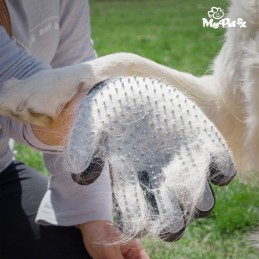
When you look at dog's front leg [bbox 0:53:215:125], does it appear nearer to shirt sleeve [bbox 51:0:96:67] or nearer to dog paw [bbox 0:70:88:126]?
dog paw [bbox 0:70:88:126]

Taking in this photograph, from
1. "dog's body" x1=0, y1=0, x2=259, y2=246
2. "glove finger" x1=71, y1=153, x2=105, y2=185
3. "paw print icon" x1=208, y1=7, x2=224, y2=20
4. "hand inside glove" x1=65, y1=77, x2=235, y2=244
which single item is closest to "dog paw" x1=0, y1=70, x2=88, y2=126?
"dog's body" x1=0, y1=0, x2=259, y2=246

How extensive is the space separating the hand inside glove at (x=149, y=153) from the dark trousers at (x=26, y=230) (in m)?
0.81

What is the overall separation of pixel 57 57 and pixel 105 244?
0.79 metres

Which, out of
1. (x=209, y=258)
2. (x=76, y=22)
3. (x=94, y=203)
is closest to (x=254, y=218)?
(x=209, y=258)

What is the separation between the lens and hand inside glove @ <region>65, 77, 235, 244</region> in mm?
1281

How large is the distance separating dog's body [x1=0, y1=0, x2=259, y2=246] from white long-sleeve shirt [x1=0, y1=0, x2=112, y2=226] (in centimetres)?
30

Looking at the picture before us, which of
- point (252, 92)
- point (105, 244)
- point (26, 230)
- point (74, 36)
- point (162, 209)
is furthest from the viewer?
point (74, 36)

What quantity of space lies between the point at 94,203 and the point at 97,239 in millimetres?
142

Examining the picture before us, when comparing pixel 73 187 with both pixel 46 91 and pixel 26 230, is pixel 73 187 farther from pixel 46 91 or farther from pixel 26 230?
pixel 46 91

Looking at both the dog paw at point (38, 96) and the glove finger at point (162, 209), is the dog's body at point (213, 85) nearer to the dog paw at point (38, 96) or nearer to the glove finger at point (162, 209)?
the dog paw at point (38, 96)

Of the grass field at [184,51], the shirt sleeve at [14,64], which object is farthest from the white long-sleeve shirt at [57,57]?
the grass field at [184,51]

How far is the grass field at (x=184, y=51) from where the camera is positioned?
8.25ft

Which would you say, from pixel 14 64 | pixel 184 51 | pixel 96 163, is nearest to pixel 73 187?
pixel 14 64

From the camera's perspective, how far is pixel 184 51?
750 cm
